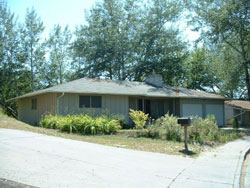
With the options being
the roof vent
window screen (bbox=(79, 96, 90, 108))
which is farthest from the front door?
window screen (bbox=(79, 96, 90, 108))

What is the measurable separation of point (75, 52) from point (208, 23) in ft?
57.6

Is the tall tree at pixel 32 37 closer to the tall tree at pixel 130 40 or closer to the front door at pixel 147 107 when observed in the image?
the tall tree at pixel 130 40

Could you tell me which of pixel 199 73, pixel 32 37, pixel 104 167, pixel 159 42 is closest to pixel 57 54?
pixel 32 37

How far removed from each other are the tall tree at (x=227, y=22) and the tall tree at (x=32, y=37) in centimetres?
1991

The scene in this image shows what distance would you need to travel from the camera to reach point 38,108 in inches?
704

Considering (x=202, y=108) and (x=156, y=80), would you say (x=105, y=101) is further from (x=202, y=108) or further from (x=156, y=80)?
(x=202, y=108)

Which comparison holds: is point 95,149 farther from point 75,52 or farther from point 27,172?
point 75,52

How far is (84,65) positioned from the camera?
3256cm

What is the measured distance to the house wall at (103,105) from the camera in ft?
51.8

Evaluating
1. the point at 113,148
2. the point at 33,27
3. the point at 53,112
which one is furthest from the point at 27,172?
the point at 33,27

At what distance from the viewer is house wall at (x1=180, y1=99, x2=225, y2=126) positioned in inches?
809

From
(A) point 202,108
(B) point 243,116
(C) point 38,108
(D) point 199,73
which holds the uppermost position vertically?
(D) point 199,73

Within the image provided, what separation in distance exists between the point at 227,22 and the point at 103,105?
1250cm

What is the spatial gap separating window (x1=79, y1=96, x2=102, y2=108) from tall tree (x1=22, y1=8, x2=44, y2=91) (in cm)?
1891
